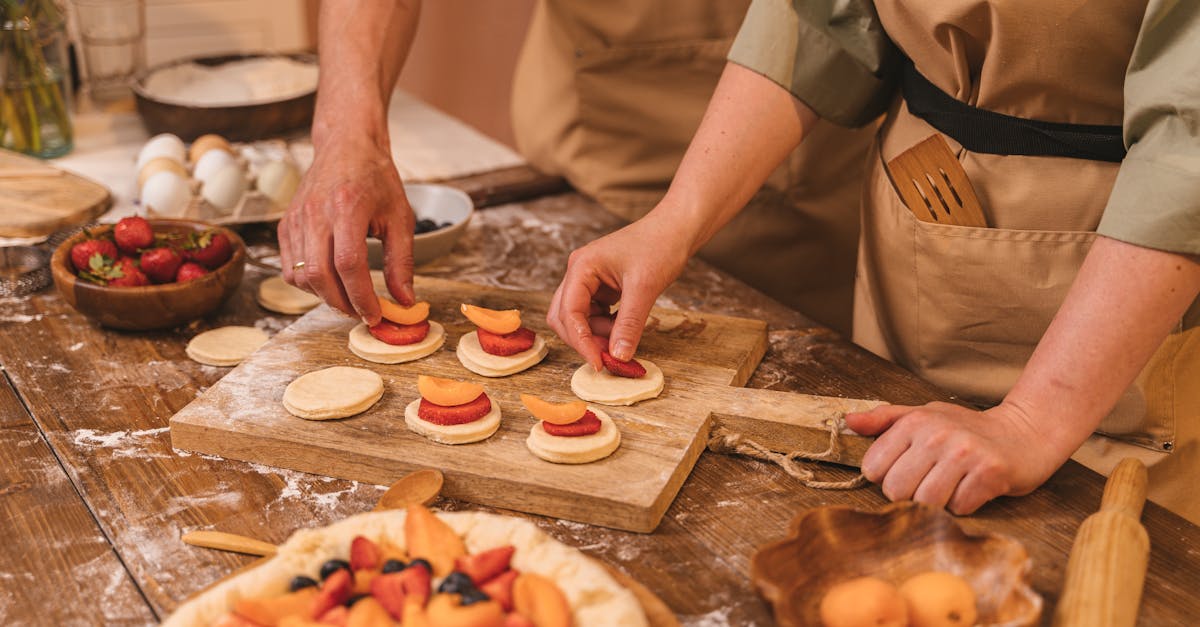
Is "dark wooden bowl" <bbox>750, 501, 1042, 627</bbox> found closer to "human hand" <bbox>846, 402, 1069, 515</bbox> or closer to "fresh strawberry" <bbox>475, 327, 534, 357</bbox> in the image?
"human hand" <bbox>846, 402, 1069, 515</bbox>

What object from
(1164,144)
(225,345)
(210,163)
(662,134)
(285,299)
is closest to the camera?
(1164,144)

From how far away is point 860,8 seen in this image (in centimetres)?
178

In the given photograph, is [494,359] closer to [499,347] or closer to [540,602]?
[499,347]

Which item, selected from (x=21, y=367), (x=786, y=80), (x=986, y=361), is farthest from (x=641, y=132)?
(x=21, y=367)

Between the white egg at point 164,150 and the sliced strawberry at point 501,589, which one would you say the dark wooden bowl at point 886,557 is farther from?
the white egg at point 164,150

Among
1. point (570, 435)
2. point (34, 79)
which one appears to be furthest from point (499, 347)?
point (34, 79)

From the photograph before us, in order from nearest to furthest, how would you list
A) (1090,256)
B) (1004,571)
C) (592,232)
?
(1004,571), (1090,256), (592,232)

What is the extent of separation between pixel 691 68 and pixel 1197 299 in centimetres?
123

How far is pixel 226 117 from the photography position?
8.57 feet

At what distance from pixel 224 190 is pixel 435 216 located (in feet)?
1.40

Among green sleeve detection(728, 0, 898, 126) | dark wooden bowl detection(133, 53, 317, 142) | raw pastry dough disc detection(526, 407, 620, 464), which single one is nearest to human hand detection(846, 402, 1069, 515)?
raw pastry dough disc detection(526, 407, 620, 464)

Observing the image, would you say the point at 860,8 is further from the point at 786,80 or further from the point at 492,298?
the point at 492,298

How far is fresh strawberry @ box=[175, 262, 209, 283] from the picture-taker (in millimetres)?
1802

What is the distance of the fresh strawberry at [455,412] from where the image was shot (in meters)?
1.46
